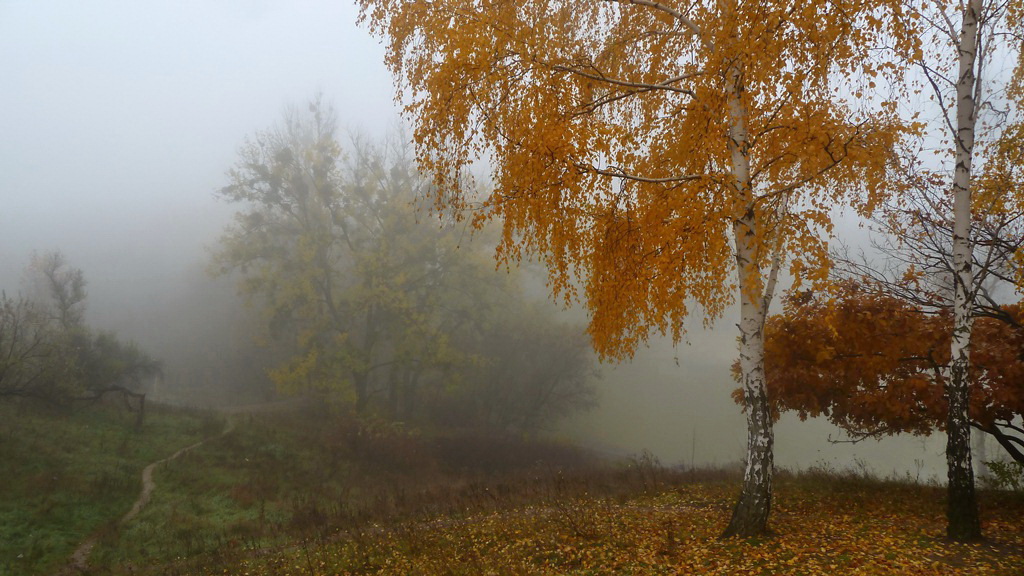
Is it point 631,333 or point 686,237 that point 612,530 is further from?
point 686,237

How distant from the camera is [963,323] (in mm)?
6098

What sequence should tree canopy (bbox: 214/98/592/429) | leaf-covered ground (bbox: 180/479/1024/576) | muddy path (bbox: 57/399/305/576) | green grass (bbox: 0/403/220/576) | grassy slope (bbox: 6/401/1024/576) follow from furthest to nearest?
tree canopy (bbox: 214/98/592/429), green grass (bbox: 0/403/220/576), muddy path (bbox: 57/399/305/576), grassy slope (bbox: 6/401/1024/576), leaf-covered ground (bbox: 180/479/1024/576)

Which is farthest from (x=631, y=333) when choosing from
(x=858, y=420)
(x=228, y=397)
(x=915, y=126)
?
(x=228, y=397)

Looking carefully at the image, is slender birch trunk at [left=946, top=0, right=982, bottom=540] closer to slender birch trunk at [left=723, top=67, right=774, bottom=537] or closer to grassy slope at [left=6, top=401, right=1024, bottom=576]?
grassy slope at [left=6, top=401, right=1024, bottom=576]

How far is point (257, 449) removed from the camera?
20328 millimetres

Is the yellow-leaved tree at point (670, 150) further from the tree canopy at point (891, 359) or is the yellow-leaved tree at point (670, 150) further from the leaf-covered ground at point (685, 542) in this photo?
Answer: the tree canopy at point (891, 359)

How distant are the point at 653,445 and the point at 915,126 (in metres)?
32.4

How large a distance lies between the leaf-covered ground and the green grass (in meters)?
5.98

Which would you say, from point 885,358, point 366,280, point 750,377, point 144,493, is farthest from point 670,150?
point 366,280

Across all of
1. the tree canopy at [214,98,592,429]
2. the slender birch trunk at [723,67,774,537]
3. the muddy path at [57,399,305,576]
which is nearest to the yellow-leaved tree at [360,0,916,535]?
the slender birch trunk at [723,67,774,537]

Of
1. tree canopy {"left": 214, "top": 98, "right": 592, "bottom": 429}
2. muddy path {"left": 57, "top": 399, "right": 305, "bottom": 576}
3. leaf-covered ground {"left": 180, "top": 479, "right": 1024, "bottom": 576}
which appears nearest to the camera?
leaf-covered ground {"left": 180, "top": 479, "right": 1024, "bottom": 576}

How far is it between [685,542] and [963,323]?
12.9 ft

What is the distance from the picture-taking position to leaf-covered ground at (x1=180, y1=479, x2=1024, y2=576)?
5641 millimetres

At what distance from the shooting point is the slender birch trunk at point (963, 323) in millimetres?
6035
